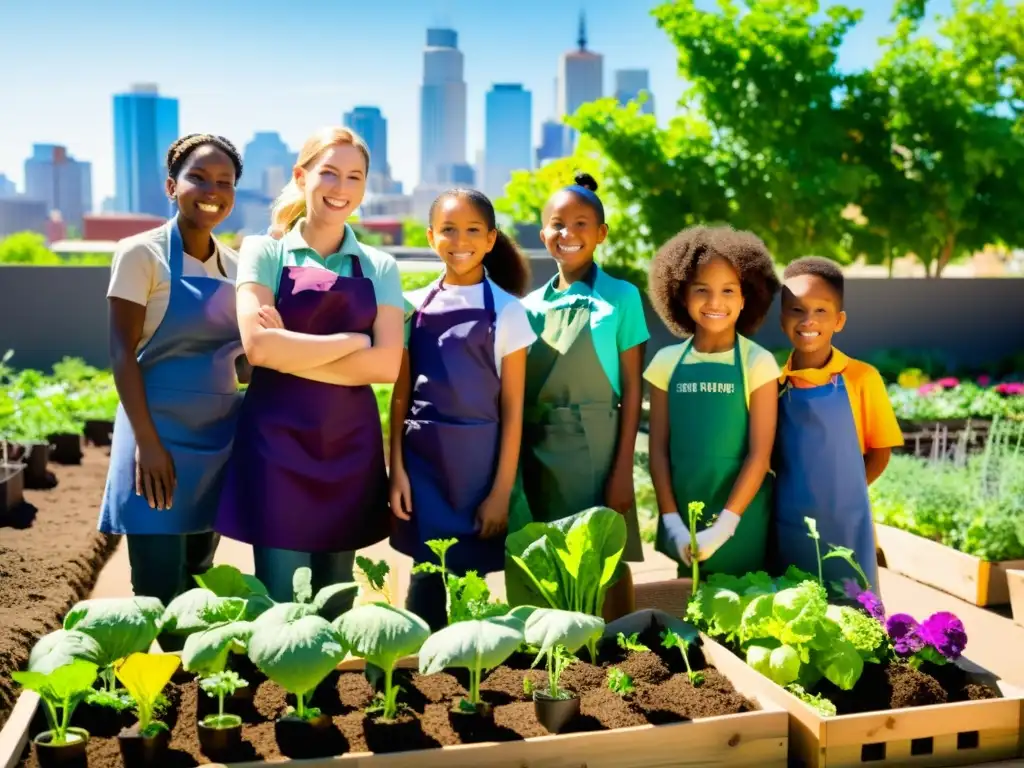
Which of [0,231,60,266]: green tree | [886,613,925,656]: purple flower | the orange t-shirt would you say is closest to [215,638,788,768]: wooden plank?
[886,613,925,656]: purple flower

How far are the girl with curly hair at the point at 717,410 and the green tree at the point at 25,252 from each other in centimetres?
2311

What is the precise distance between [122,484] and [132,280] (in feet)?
1.84

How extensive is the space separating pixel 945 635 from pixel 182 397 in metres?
2.07

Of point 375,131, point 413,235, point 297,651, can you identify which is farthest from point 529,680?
point 375,131

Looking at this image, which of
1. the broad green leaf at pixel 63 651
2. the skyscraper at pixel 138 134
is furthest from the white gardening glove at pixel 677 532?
the skyscraper at pixel 138 134

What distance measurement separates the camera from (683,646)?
2637 millimetres

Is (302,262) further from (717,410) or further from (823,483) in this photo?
(823,483)

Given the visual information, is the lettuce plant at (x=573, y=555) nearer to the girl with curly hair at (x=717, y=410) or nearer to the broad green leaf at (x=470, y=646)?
the girl with curly hair at (x=717, y=410)

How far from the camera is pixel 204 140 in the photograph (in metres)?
3.04

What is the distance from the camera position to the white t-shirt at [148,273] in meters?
2.91

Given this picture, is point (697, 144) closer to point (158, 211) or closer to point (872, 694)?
point (872, 694)

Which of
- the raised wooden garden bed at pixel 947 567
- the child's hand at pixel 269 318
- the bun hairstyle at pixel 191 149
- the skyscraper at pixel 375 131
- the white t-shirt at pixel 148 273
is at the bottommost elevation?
the raised wooden garden bed at pixel 947 567

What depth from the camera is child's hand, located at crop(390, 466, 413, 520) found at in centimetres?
302

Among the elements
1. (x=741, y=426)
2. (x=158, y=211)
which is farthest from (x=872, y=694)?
(x=158, y=211)
